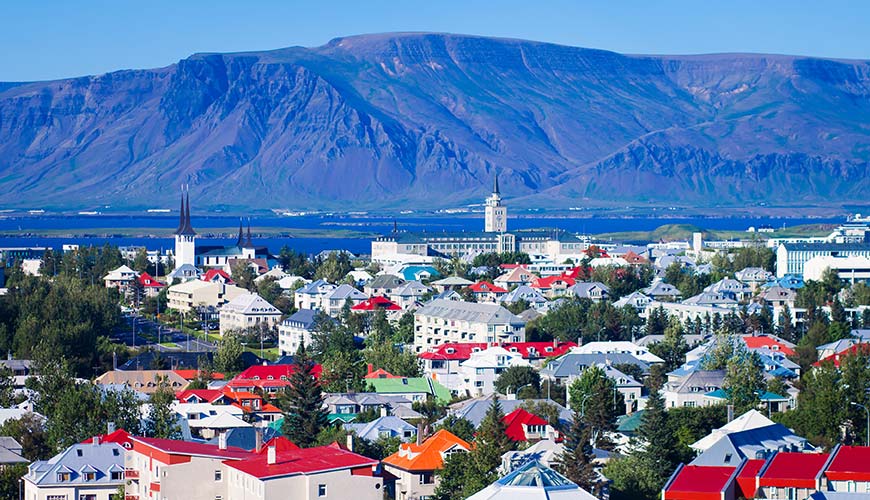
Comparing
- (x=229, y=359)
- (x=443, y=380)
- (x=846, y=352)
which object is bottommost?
(x=443, y=380)

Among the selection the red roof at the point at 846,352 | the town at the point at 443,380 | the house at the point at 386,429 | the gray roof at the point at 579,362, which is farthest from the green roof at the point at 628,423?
the red roof at the point at 846,352

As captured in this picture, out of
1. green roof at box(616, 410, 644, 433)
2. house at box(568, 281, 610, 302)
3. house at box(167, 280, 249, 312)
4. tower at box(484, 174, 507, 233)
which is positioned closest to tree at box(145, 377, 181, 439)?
green roof at box(616, 410, 644, 433)

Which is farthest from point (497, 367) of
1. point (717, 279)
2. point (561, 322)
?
point (717, 279)

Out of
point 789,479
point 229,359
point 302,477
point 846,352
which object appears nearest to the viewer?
point 302,477

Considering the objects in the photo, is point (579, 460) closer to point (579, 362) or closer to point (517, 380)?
point (517, 380)

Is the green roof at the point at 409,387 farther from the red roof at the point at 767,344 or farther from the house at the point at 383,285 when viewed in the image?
the house at the point at 383,285

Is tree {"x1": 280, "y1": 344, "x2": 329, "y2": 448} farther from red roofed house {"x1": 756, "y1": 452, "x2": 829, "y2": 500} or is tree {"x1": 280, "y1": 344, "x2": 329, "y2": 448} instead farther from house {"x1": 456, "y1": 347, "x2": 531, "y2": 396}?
house {"x1": 456, "y1": 347, "x2": 531, "y2": 396}

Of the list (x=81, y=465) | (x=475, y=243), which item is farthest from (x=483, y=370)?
(x=475, y=243)
